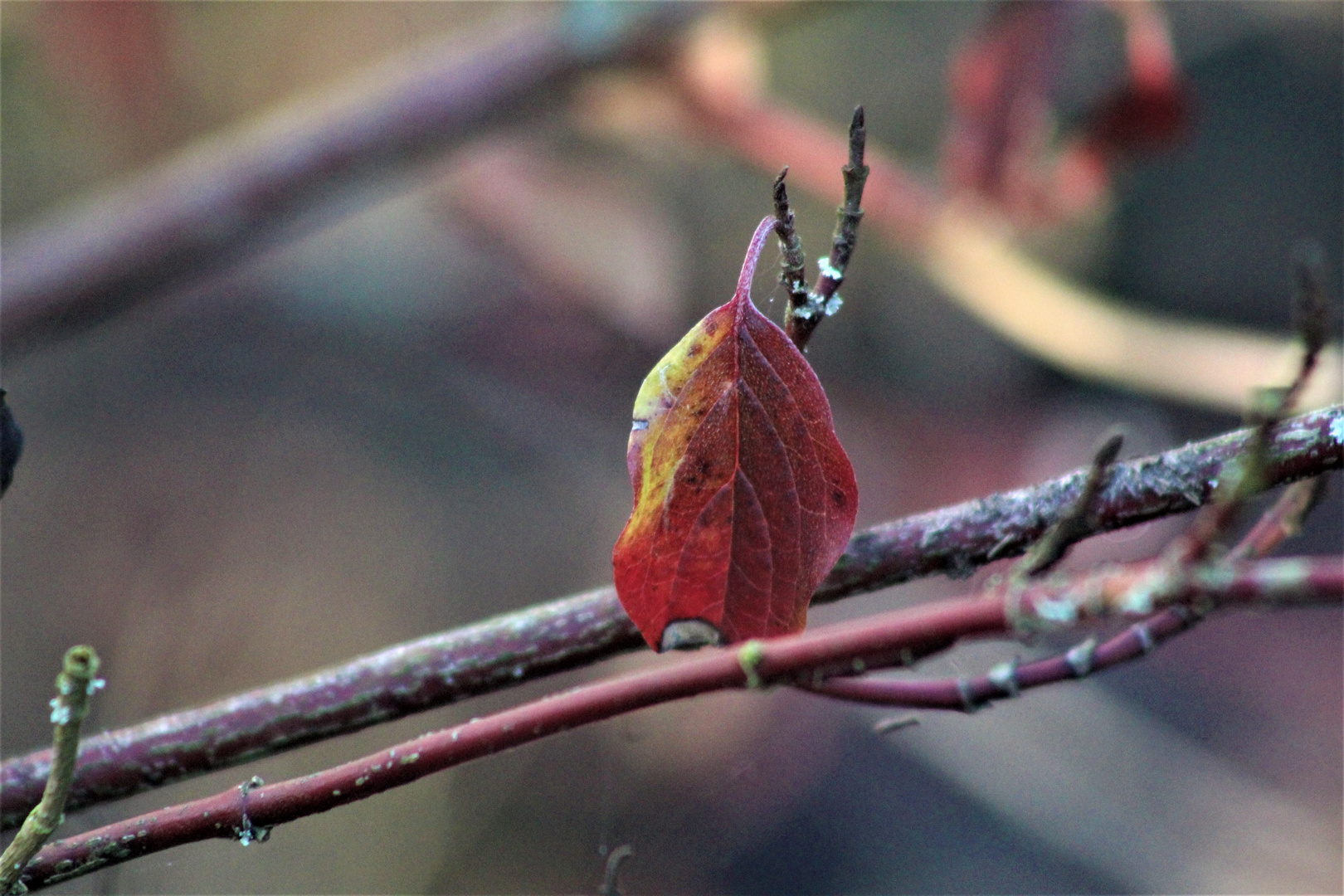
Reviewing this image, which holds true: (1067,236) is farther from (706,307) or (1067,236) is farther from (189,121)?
(189,121)

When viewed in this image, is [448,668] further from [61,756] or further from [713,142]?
[713,142]

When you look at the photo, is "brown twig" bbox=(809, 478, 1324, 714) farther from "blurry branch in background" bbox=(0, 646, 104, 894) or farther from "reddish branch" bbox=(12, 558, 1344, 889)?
"blurry branch in background" bbox=(0, 646, 104, 894)

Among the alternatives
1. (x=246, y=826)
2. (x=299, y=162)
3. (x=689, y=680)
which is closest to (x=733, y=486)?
(x=689, y=680)

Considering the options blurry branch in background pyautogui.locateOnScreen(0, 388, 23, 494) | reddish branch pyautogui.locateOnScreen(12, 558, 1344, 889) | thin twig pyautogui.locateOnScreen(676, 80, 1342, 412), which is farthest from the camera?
thin twig pyautogui.locateOnScreen(676, 80, 1342, 412)

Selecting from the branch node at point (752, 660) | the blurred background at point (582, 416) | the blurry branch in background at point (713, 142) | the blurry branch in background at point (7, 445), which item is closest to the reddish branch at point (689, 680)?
the branch node at point (752, 660)

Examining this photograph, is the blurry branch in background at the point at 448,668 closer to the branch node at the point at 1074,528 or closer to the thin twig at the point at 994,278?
the branch node at the point at 1074,528

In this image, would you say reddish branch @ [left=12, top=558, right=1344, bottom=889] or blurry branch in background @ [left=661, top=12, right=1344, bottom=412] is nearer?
reddish branch @ [left=12, top=558, right=1344, bottom=889]

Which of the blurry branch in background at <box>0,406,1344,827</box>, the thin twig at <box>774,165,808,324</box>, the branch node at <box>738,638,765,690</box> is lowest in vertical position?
the branch node at <box>738,638,765,690</box>

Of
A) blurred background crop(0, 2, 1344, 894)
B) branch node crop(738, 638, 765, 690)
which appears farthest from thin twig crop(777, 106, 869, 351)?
blurred background crop(0, 2, 1344, 894)
